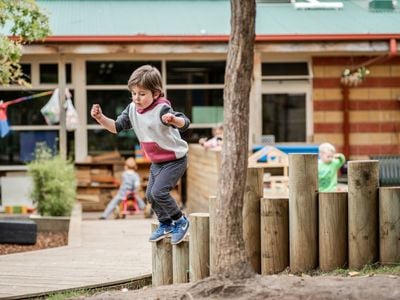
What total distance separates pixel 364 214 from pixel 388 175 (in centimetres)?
623

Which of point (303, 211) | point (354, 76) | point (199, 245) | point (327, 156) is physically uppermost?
point (354, 76)

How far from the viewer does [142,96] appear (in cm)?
639

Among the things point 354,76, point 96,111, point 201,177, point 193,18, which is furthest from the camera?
point 193,18

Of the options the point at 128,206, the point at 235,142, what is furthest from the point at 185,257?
the point at 128,206

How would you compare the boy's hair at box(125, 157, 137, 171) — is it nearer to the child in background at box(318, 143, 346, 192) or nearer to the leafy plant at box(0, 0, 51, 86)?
the leafy plant at box(0, 0, 51, 86)

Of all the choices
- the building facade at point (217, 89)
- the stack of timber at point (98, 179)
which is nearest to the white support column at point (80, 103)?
the building facade at point (217, 89)

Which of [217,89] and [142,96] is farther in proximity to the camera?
[217,89]

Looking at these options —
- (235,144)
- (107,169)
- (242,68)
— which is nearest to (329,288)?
(235,144)

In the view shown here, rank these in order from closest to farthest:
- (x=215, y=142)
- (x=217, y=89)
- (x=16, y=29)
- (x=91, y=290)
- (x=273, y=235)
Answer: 1. (x=273, y=235)
2. (x=91, y=290)
3. (x=16, y=29)
4. (x=215, y=142)
5. (x=217, y=89)

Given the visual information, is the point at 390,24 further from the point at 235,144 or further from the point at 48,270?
the point at 235,144

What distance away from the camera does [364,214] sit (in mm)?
6379

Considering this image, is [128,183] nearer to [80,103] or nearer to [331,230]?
[80,103]

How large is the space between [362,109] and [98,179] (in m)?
5.29

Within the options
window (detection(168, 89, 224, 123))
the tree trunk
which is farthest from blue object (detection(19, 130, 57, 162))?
the tree trunk
